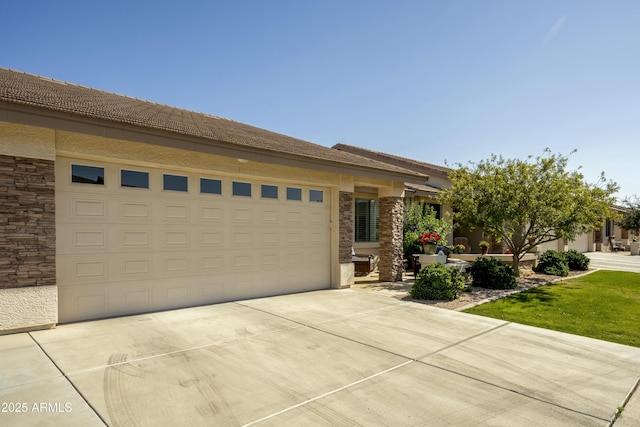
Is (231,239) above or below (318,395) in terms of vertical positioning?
above

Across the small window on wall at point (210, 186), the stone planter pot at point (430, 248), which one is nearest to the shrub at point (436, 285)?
the stone planter pot at point (430, 248)

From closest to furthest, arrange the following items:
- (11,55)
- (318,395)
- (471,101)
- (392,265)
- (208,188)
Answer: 1. (318,395)
2. (208,188)
3. (11,55)
4. (392,265)
5. (471,101)

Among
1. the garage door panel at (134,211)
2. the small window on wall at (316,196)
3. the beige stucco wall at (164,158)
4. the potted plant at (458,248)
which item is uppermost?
the beige stucco wall at (164,158)

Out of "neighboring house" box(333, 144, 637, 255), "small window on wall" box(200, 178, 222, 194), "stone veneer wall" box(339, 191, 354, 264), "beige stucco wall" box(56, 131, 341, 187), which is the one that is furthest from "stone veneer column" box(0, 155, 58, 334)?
"neighboring house" box(333, 144, 637, 255)

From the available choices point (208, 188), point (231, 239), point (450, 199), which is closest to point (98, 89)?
point (208, 188)

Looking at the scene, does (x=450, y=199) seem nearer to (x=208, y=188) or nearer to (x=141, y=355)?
(x=208, y=188)

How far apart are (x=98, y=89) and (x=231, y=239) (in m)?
6.26

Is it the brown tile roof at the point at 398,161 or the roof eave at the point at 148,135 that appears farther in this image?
the brown tile roof at the point at 398,161

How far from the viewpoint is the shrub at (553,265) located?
15.0 metres

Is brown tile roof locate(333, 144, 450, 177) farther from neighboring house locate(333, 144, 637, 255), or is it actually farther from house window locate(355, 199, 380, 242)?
house window locate(355, 199, 380, 242)

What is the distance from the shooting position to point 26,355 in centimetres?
518

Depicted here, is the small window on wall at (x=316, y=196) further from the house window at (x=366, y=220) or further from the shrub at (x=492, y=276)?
the shrub at (x=492, y=276)

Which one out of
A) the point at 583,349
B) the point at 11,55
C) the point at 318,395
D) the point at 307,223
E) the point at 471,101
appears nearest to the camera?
the point at 318,395

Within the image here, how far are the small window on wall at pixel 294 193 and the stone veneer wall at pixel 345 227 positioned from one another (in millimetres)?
1442
